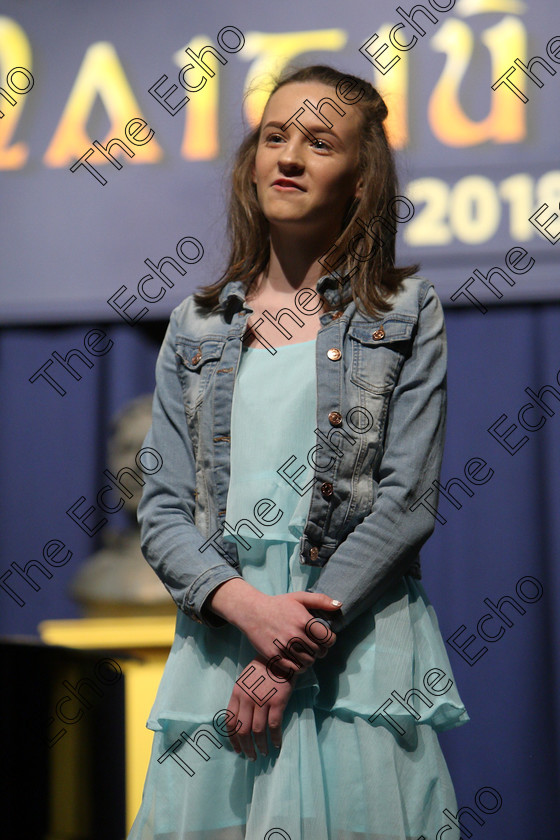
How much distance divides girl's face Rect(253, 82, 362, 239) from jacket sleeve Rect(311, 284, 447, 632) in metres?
0.16

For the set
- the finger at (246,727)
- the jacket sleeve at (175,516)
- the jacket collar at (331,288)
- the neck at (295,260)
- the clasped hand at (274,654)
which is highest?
the neck at (295,260)

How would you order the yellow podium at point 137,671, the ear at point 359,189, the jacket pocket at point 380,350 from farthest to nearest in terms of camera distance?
the yellow podium at point 137,671 < the ear at point 359,189 < the jacket pocket at point 380,350

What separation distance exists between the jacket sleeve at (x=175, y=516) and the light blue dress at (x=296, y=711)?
4 cm

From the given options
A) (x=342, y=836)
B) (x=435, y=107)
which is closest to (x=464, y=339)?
(x=435, y=107)

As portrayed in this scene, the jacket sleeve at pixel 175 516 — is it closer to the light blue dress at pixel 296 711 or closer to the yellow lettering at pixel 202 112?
the light blue dress at pixel 296 711

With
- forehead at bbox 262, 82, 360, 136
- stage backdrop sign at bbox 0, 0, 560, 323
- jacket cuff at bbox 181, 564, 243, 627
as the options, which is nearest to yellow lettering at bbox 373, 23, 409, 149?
stage backdrop sign at bbox 0, 0, 560, 323

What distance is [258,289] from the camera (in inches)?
48.3

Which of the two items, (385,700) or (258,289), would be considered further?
(258,289)

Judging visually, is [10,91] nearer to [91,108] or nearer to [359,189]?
[91,108]

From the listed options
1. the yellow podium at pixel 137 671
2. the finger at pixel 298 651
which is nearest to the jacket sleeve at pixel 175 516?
the finger at pixel 298 651

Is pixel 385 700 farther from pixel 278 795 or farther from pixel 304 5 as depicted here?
pixel 304 5

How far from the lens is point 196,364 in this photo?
117 cm

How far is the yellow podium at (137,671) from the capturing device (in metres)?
1.75

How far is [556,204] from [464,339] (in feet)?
1.15
